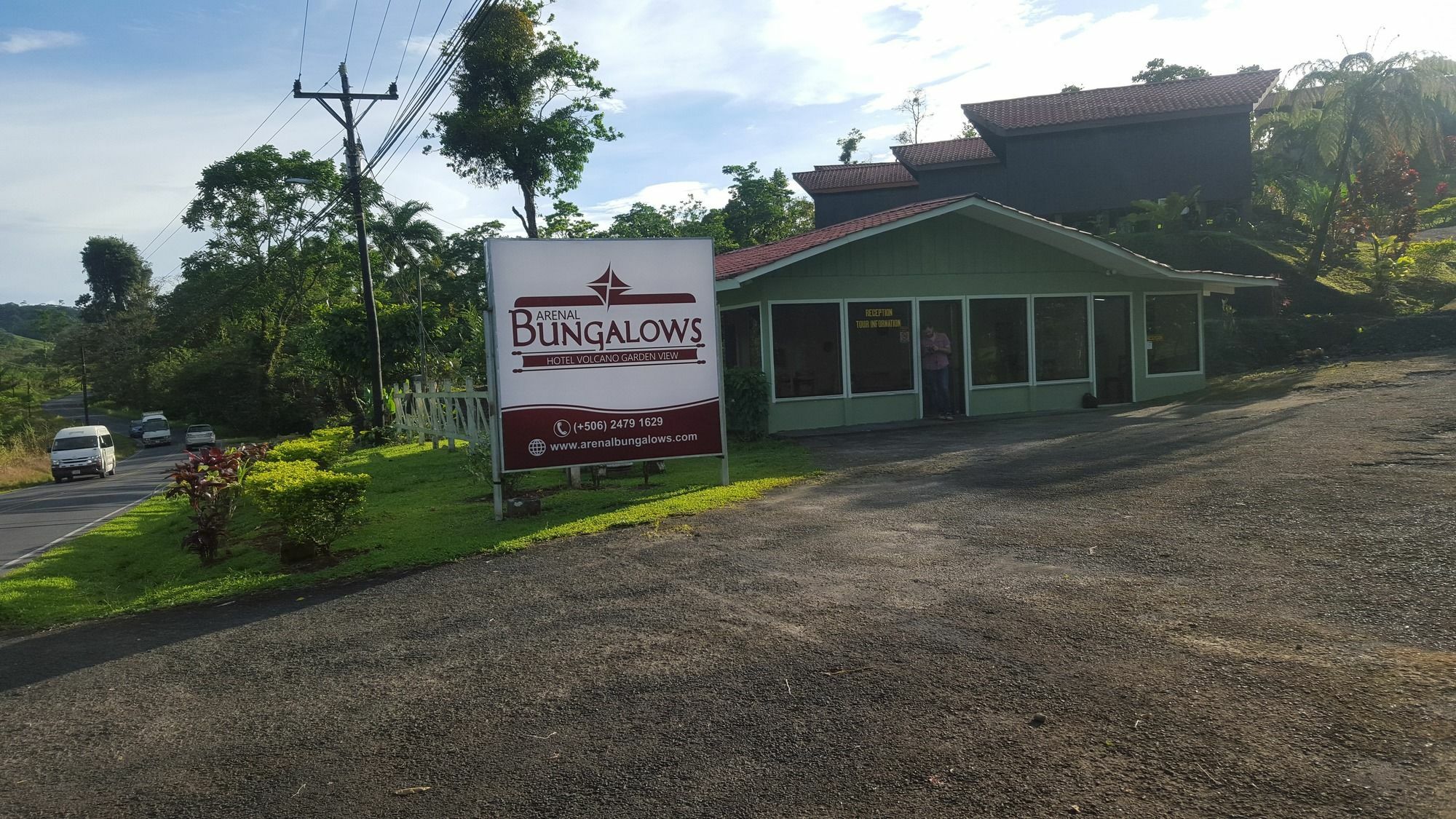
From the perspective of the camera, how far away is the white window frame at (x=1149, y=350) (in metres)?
18.5

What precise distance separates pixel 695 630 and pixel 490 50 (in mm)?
32909

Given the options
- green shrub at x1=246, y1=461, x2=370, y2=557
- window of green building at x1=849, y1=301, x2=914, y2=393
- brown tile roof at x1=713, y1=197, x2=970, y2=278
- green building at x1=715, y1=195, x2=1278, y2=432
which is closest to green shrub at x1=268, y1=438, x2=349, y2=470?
green shrub at x1=246, y1=461, x2=370, y2=557

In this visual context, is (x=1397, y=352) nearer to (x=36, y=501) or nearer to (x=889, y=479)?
(x=889, y=479)

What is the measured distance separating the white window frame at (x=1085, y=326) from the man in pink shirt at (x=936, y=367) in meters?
1.78

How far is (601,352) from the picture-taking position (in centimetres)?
1012

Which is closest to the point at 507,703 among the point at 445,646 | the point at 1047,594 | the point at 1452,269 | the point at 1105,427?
the point at 445,646

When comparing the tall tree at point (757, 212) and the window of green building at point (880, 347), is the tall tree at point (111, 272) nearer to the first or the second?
the tall tree at point (757, 212)

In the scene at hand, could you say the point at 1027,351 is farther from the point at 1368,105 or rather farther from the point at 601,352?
the point at 1368,105

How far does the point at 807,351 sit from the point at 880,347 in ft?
4.73

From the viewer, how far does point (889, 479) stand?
10914 millimetres

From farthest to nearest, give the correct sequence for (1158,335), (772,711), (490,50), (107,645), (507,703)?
(490,50)
(1158,335)
(107,645)
(507,703)
(772,711)

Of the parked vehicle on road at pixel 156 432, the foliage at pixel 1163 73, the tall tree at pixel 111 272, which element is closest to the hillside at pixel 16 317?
the tall tree at pixel 111 272


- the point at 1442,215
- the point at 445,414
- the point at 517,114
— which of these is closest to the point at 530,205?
the point at 517,114

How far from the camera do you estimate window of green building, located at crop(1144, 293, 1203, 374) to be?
1870 centimetres
